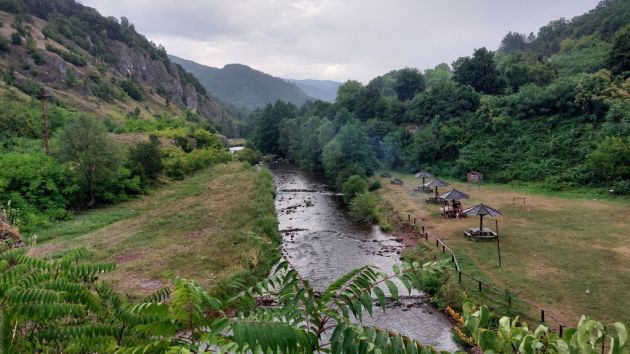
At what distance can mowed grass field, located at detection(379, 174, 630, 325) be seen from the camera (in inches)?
642

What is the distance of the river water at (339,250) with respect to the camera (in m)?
16.6

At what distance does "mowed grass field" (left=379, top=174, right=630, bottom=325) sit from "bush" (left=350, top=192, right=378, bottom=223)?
2.20 meters

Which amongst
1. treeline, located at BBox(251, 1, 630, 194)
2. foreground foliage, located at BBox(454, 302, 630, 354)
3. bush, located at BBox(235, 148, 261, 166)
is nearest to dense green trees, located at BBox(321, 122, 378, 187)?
treeline, located at BBox(251, 1, 630, 194)

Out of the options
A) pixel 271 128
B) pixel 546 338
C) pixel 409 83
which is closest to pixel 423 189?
pixel 546 338

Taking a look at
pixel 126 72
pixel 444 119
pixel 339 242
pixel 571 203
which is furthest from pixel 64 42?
pixel 571 203

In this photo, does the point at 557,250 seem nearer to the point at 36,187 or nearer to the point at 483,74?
the point at 36,187

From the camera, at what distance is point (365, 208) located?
1330 inches

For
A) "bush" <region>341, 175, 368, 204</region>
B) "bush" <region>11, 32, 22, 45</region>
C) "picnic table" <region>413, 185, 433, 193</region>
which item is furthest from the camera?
"bush" <region>11, 32, 22, 45</region>

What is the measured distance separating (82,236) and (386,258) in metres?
19.0

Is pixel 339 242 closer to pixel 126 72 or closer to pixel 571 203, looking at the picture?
pixel 571 203

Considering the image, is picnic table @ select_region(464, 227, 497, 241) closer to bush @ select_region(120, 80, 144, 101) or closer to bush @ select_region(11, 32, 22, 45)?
bush @ select_region(11, 32, 22, 45)

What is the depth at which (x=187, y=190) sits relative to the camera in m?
41.9

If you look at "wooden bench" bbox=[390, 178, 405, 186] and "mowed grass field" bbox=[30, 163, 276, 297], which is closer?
"mowed grass field" bbox=[30, 163, 276, 297]

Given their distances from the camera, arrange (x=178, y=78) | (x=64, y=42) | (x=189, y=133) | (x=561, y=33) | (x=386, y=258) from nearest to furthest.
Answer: (x=386, y=258) < (x=189, y=133) < (x=64, y=42) < (x=561, y=33) < (x=178, y=78)
